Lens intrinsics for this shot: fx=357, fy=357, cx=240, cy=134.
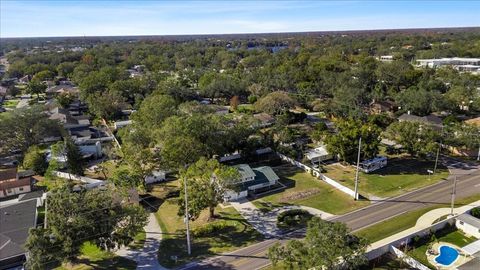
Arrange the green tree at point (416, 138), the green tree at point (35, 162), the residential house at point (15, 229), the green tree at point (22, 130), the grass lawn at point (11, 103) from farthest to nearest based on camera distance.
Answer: the grass lawn at point (11, 103)
the green tree at point (22, 130)
the green tree at point (416, 138)
the green tree at point (35, 162)
the residential house at point (15, 229)

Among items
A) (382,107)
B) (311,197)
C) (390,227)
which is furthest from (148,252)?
(382,107)

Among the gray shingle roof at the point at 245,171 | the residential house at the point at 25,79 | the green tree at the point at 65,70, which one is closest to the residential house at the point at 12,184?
the gray shingle roof at the point at 245,171

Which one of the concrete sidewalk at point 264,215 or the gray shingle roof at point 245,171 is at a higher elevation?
the gray shingle roof at point 245,171

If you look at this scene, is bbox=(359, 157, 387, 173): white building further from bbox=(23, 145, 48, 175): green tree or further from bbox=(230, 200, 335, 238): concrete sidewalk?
bbox=(23, 145, 48, 175): green tree

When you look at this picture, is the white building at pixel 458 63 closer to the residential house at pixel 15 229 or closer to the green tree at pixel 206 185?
the green tree at pixel 206 185

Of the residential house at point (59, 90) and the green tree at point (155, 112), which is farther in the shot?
the residential house at point (59, 90)

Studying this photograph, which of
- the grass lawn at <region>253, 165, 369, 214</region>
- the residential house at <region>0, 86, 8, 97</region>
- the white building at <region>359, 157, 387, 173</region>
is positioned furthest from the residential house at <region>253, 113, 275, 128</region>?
the residential house at <region>0, 86, 8, 97</region>

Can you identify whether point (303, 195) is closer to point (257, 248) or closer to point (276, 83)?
point (257, 248)
